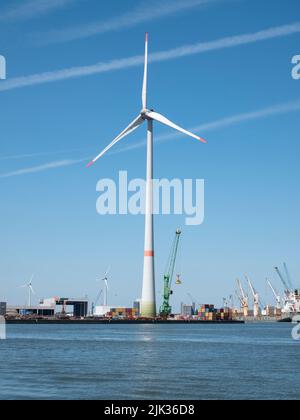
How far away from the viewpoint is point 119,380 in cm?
6500

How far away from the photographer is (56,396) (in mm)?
53531

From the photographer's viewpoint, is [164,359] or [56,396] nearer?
[56,396]

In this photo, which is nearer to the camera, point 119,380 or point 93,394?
point 93,394
